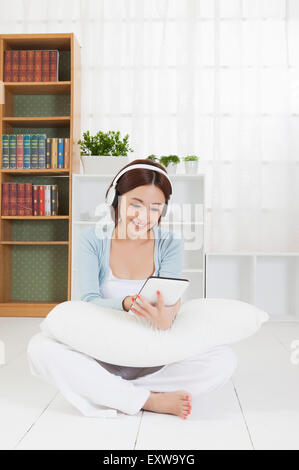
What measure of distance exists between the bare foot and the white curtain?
2.59 meters

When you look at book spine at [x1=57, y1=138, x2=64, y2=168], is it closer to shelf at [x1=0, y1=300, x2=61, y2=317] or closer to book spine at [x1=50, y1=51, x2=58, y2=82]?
book spine at [x1=50, y1=51, x2=58, y2=82]

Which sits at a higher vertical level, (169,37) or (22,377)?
(169,37)

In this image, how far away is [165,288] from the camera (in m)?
1.53

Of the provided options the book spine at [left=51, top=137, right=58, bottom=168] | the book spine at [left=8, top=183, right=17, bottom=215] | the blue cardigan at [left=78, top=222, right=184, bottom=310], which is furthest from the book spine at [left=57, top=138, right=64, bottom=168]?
the blue cardigan at [left=78, top=222, right=184, bottom=310]

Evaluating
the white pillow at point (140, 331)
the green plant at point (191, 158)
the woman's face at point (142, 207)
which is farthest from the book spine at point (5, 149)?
the white pillow at point (140, 331)

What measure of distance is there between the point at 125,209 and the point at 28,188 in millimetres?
2317

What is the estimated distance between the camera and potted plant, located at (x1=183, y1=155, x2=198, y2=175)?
12.7 feet

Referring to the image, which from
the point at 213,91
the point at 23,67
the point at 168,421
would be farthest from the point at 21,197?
the point at 168,421

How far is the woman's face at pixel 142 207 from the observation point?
1722mm

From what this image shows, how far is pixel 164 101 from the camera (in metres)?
4.19

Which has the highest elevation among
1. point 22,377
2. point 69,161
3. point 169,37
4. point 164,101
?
point 169,37
